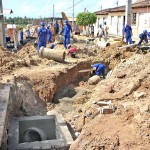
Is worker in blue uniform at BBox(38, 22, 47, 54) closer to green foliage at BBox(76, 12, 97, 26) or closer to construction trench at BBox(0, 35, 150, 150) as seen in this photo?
construction trench at BBox(0, 35, 150, 150)

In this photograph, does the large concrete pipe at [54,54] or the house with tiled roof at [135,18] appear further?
the house with tiled roof at [135,18]

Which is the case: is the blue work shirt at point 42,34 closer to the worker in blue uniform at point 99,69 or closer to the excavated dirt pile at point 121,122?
the worker in blue uniform at point 99,69

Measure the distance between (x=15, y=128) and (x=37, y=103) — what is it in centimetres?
257

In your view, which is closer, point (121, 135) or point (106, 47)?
point (121, 135)

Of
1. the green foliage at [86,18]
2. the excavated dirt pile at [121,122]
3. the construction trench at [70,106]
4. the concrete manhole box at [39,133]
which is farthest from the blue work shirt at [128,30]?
the green foliage at [86,18]

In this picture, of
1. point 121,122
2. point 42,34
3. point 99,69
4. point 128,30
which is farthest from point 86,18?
point 121,122

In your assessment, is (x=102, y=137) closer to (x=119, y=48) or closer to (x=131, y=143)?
(x=131, y=143)

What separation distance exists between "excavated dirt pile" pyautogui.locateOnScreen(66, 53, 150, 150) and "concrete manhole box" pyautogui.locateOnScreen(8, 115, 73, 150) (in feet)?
1.53

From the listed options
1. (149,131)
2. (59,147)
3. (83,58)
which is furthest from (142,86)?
(83,58)

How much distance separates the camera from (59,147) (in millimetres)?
6285

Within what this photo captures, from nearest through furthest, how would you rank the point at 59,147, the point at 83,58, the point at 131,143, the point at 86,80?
the point at 131,143
the point at 59,147
the point at 86,80
the point at 83,58

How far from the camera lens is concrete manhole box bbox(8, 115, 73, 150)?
6.22 metres

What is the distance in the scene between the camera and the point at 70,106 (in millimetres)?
10008

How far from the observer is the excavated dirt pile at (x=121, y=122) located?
525cm
